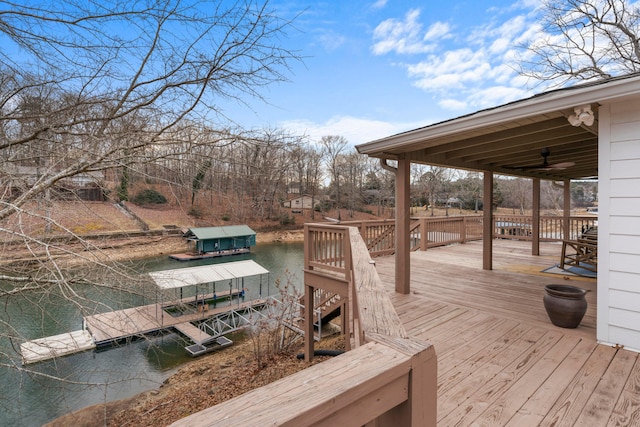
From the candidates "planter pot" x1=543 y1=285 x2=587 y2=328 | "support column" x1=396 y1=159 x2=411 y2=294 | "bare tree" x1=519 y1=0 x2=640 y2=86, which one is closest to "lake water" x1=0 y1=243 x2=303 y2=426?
"support column" x1=396 y1=159 x2=411 y2=294

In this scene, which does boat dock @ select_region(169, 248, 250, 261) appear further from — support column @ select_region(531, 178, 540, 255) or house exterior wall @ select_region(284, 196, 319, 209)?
support column @ select_region(531, 178, 540, 255)

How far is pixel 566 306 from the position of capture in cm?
315

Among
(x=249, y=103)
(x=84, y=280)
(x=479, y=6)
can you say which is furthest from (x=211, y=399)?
(x=479, y=6)

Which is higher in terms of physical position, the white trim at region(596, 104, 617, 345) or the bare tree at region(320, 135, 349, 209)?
the bare tree at region(320, 135, 349, 209)

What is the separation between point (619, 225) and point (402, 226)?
2.27 m

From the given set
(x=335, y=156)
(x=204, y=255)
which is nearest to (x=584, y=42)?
(x=204, y=255)

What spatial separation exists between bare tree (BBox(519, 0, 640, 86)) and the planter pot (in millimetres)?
12851

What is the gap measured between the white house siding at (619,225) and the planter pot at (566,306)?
0.28 meters

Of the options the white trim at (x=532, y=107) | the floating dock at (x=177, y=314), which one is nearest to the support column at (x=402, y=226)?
the white trim at (x=532, y=107)

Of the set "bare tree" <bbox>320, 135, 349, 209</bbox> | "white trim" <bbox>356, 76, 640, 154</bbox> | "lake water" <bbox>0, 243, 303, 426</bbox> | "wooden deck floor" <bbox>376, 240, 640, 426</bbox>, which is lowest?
"lake water" <bbox>0, 243, 303, 426</bbox>

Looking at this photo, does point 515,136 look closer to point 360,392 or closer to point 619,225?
point 619,225

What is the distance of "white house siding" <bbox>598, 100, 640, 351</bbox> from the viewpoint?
104 inches

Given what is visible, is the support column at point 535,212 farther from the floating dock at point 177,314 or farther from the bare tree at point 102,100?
the floating dock at point 177,314

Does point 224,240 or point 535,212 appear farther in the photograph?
point 224,240
